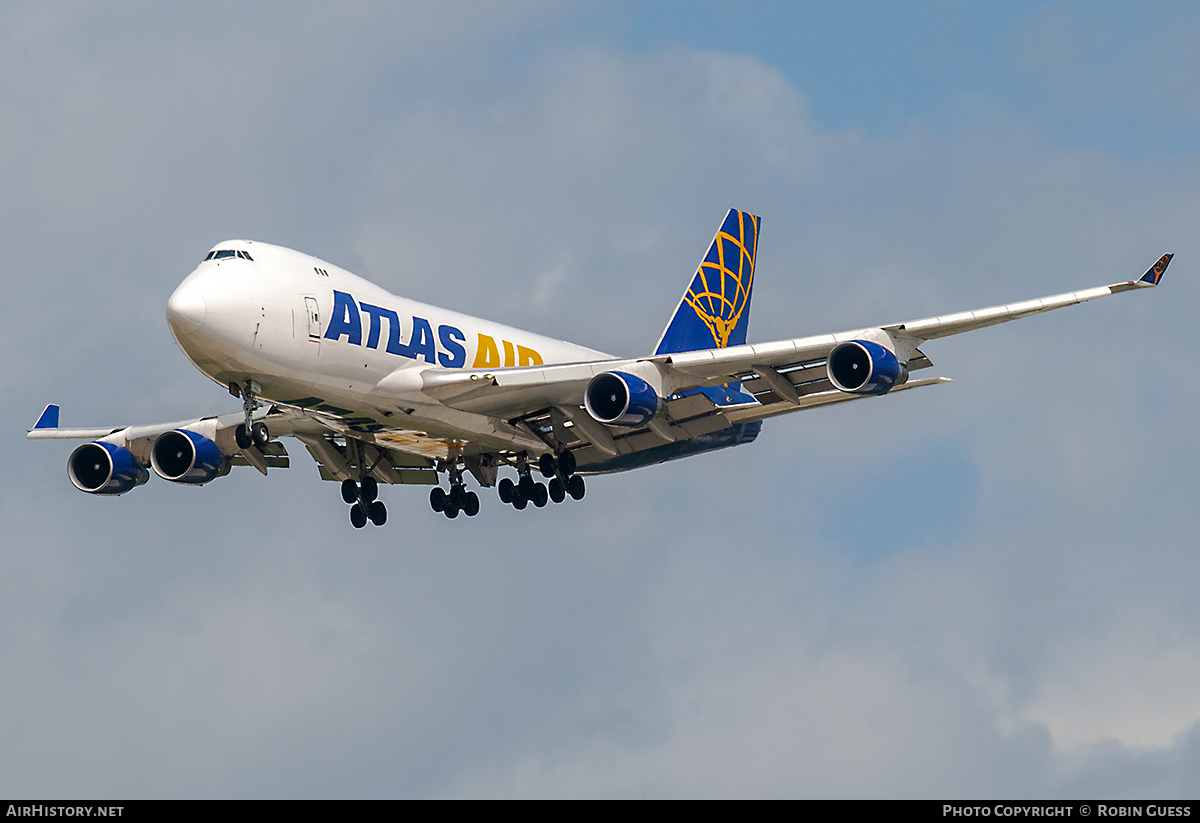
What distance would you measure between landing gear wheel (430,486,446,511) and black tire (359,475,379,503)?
1.76 metres

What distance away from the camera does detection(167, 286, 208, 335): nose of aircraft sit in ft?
118

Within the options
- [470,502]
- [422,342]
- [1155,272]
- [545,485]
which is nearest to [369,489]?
[470,502]

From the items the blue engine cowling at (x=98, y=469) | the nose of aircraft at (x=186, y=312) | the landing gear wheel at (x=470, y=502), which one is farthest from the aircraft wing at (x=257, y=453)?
the nose of aircraft at (x=186, y=312)

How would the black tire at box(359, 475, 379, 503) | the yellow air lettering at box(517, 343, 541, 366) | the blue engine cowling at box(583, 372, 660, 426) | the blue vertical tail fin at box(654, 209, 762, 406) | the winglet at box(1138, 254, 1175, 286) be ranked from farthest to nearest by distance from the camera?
the blue vertical tail fin at box(654, 209, 762, 406), the black tire at box(359, 475, 379, 503), the yellow air lettering at box(517, 343, 541, 366), the blue engine cowling at box(583, 372, 660, 426), the winglet at box(1138, 254, 1175, 286)

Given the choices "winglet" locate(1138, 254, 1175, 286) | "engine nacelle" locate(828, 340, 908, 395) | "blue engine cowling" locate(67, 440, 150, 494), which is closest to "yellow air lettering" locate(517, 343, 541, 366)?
"engine nacelle" locate(828, 340, 908, 395)

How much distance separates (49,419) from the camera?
49.9 meters

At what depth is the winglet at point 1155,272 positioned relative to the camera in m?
35.5

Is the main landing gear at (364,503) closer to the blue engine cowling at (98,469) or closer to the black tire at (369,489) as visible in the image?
the black tire at (369,489)

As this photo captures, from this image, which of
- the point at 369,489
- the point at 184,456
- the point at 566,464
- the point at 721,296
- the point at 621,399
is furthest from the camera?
the point at 721,296

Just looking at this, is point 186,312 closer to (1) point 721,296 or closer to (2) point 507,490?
(2) point 507,490

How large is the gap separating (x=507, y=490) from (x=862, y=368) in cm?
1287

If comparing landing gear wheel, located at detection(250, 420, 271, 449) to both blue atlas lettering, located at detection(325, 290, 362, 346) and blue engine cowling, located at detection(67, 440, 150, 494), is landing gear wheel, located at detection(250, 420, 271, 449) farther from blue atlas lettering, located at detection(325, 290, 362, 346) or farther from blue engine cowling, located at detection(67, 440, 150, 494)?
blue engine cowling, located at detection(67, 440, 150, 494)

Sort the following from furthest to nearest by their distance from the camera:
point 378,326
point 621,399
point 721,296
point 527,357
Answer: point 721,296
point 527,357
point 378,326
point 621,399

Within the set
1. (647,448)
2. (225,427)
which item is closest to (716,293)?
(647,448)
